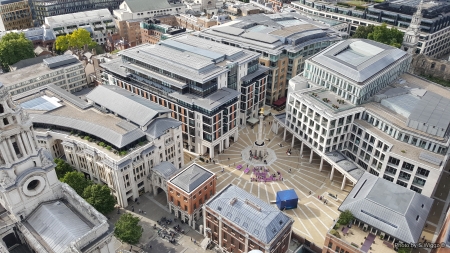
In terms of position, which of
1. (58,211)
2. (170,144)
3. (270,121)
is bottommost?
(270,121)

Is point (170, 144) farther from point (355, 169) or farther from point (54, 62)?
point (54, 62)

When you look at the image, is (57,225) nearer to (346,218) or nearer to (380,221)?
(346,218)

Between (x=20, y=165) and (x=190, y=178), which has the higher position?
(x=20, y=165)

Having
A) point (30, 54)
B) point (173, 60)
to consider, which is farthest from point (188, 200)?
point (30, 54)

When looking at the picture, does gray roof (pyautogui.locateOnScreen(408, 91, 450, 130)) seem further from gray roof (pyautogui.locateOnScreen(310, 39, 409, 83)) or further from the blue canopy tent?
the blue canopy tent

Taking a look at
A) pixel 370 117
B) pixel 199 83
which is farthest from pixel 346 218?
pixel 199 83

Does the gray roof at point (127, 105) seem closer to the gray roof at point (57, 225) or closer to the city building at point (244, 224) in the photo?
the city building at point (244, 224)
